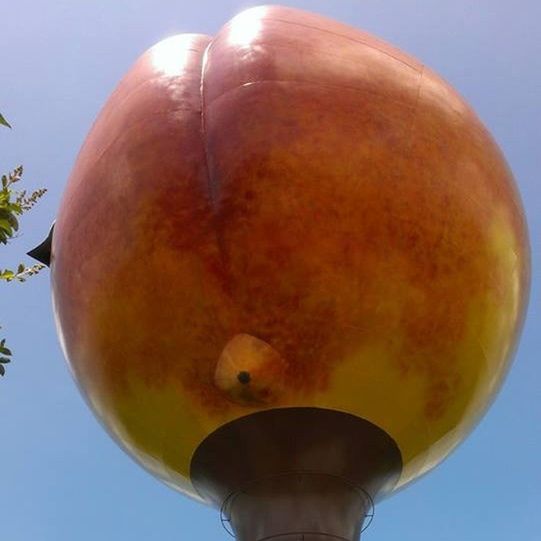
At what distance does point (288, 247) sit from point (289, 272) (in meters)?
0.14

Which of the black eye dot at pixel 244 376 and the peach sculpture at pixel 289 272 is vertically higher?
the peach sculpture at pixel 289 272

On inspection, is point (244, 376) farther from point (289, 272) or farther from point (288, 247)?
point (288, 247)

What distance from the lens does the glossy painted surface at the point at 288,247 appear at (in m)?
5.09

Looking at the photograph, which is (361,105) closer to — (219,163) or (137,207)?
(219,163)

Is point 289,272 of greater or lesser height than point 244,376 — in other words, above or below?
above

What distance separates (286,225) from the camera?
5.06 meters

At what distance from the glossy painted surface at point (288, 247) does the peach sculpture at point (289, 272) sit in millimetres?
12

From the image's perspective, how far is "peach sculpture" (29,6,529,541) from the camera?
509cm

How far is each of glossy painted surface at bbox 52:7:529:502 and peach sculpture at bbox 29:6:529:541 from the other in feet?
0.04

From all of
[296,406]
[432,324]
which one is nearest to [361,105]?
[432,324]

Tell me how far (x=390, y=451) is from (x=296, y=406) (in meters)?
0.78

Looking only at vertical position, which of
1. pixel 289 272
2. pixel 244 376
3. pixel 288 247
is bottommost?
pixel 244 376

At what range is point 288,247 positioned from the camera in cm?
504

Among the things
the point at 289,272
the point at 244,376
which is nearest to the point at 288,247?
the point at 289,272
